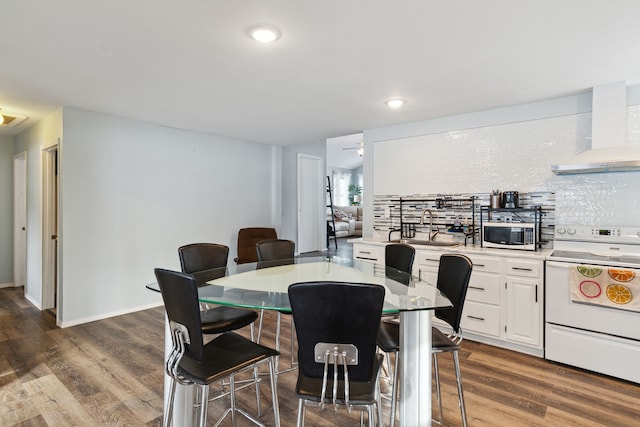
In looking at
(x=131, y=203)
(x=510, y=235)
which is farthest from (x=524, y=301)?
(x=131, y=203)

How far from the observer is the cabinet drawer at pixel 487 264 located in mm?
3108

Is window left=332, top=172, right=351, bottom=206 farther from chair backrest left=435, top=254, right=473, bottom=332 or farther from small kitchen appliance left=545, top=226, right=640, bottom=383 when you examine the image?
chair backrest left=435, top=254, right=473, bottom=332

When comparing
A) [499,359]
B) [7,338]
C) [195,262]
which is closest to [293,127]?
[195,262]

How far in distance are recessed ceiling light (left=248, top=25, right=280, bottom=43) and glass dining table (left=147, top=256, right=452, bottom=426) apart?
1.52 meters

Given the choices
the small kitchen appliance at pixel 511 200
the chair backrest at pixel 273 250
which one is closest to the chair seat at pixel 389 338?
the chair backrest at pixel 273 250

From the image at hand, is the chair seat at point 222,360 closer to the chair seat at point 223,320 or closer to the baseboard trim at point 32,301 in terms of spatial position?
the chair seat at point 223,320

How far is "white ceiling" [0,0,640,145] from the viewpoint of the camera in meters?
1.87

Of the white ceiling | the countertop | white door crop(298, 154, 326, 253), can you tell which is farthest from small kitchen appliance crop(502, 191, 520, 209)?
white door crop(298, 154, 326, 253)

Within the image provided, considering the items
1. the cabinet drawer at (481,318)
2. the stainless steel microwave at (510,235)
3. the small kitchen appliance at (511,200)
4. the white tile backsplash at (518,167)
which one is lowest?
the cabinet drawer at (481,318)

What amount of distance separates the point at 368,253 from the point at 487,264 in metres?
1.31

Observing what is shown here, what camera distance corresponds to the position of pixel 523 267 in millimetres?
2969

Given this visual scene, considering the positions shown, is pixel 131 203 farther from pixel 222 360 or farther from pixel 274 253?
pixel 222 360

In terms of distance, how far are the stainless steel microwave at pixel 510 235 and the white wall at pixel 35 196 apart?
4.72 m

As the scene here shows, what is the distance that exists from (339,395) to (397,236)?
3229 millimetres
